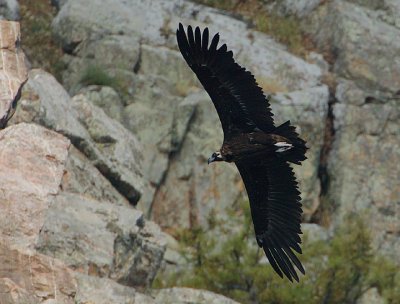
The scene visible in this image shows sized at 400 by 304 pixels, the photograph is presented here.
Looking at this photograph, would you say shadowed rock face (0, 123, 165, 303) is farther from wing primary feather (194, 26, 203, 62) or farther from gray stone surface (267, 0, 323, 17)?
gray stone surface (267, 0, 323, 17)

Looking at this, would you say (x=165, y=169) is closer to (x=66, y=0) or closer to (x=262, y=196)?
(x=66, y=0)

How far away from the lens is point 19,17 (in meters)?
25.9

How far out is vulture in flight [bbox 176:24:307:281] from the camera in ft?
48.3

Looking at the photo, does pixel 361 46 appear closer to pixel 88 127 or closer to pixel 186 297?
pixel 88 127

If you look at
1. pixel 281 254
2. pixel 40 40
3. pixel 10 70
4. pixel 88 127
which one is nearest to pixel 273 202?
pixel 281 254

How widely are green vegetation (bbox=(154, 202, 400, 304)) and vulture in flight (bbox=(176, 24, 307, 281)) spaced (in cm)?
581

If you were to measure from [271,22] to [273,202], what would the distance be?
38.0 feet

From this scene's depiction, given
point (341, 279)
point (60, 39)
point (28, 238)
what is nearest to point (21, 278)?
point (28, 238)

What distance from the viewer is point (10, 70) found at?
18.0 meters

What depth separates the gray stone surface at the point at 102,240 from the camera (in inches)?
633

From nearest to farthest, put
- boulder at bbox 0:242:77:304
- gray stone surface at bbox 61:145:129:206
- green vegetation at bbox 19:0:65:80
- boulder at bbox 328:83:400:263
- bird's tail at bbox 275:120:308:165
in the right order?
bird's tail at bbox 275:120:308:165 → boulder at bbox 0:242:77:304 → gray stone surface at bbox 61:145:129:206 → boulder at bbox 328:83:400:263 → green vegetation at bbox 19:0:65:80

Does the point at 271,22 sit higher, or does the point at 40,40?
the point at 271,22

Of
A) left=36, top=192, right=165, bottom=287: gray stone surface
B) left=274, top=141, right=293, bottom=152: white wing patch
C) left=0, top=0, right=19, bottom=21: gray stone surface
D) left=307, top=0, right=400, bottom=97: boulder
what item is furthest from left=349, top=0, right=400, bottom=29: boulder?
left=274, top=141, right=293, bottom=152: white wing patch

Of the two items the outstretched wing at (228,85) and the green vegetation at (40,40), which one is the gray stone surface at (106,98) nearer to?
the green vegetation at (40,40)
